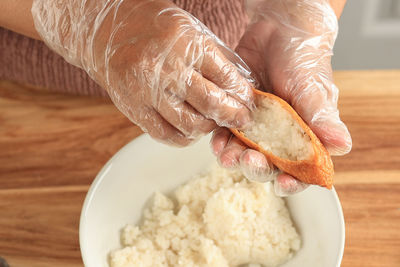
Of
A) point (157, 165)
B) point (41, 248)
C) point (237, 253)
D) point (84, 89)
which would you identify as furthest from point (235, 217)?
point (84, 89)

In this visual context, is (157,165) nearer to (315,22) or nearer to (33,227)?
(33,227)

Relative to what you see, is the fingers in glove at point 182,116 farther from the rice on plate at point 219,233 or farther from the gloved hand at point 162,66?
the rice on plate at point 219,233

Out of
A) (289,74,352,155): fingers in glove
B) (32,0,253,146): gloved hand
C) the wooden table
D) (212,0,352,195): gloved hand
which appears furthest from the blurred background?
(32,0,253,146): gloved hand

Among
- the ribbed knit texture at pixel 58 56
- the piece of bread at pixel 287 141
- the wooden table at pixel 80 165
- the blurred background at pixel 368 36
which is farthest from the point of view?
the blurred background at pixel 368 36

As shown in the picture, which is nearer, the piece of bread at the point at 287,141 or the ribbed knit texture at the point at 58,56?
the piece of bread at the point at 287,141

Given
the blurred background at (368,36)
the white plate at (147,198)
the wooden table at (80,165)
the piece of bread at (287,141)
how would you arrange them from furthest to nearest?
1. the blurred background at (368,36)
2. the wooden table at (80,165)
3. the white plate at (147,198)
4. the piece of bread at (287,141)

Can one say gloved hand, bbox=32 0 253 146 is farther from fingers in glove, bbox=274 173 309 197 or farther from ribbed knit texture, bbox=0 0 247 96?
ribbed knit texture, bbox=0 0 247 96

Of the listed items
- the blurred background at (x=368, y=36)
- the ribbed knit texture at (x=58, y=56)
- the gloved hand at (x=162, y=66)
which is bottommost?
the blurred background at (x=368, y=36)

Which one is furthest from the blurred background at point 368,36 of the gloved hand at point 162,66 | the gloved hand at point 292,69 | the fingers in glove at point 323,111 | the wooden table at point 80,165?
the gloved hand at point 162,66
